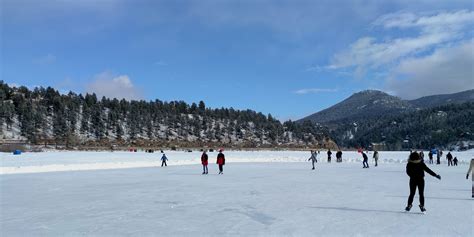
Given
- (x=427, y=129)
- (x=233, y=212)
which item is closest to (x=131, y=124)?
(x=427, y=129)

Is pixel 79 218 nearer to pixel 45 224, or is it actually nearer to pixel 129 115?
pixel 45 224

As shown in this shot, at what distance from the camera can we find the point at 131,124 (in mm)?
125250

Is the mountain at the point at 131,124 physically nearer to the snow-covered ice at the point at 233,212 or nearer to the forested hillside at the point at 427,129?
the forested hillside at the point at 427,129

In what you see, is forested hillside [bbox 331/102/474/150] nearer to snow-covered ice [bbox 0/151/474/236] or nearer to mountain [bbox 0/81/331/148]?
mountain [bbox 0/81/331/148]

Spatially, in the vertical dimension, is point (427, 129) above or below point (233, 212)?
above

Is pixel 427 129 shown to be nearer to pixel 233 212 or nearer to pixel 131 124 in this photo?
pixel 131 124

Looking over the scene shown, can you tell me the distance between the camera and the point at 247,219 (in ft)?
30.3

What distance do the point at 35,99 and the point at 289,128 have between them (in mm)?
90336

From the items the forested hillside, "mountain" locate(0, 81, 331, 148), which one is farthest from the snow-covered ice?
the forested hillside

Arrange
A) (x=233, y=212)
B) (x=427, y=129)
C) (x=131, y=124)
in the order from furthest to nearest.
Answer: (x=427, y=129), (x=131, y=124), (x=233, y=212)

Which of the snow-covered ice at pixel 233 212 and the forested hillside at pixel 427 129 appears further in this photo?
the forested hillside at pixel 427 129

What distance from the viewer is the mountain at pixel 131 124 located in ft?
329

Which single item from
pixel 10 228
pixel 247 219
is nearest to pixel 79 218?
pixel 10 228

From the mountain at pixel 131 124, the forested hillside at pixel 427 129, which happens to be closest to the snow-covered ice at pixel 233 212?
the mountain at pixel 131 124
